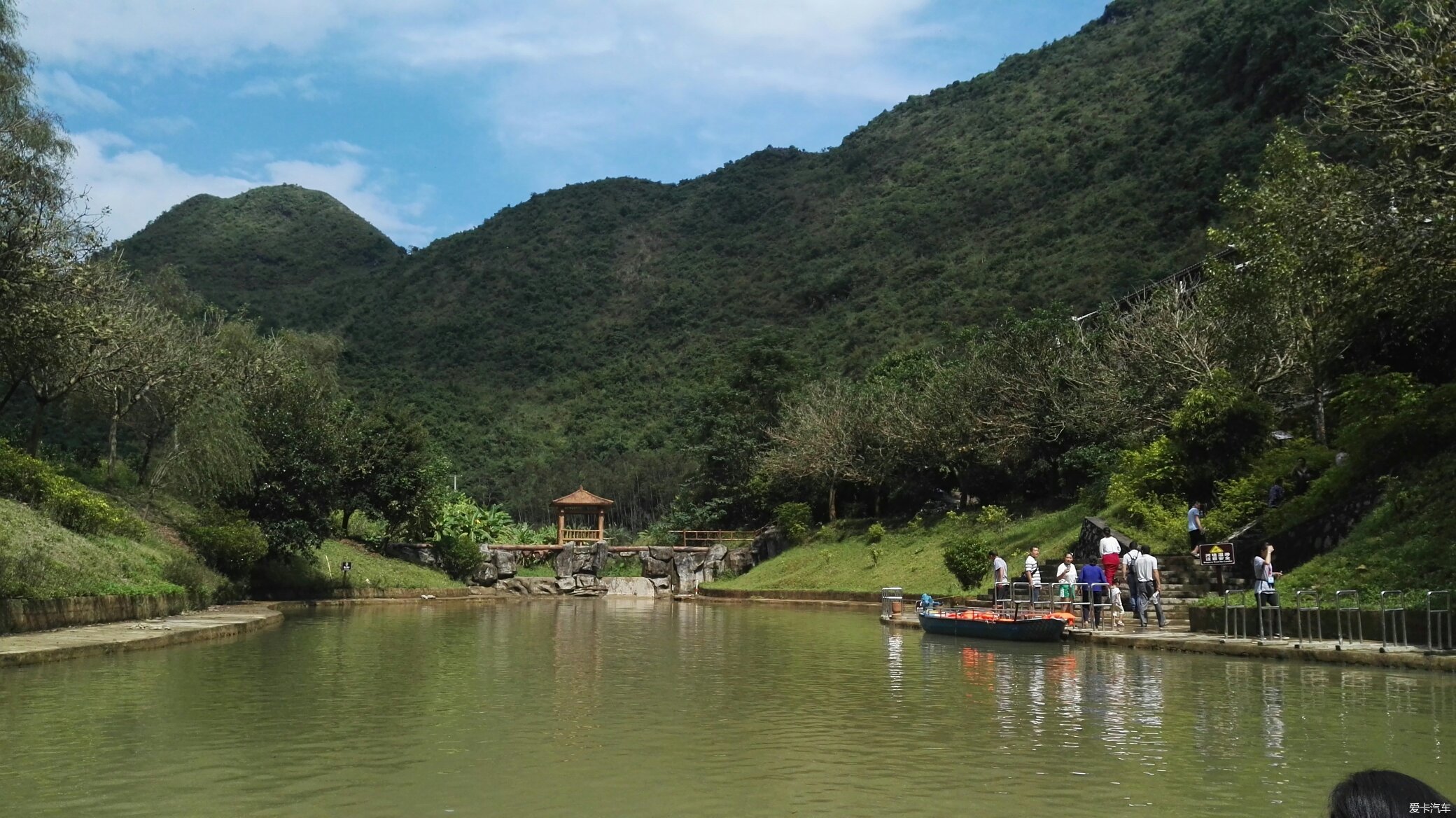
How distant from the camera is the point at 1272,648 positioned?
1739 centimetres

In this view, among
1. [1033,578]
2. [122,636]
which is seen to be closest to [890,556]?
[1033,578]

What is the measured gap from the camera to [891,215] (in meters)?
122

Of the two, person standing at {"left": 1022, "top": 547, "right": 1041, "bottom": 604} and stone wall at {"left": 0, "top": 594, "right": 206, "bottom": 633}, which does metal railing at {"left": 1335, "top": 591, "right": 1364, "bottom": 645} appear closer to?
person standing at {"left": 1022, "top": 547, "right": 1041, "bottom": 604}

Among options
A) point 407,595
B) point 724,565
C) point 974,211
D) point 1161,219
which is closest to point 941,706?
point 407,595

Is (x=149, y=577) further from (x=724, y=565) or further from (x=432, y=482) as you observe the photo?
(x=724, y=565)

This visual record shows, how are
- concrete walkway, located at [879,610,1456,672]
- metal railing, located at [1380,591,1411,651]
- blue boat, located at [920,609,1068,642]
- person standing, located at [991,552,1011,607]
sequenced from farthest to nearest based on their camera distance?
person standing, located at [991,552,1011,607] < blue boat, located at [920,609,1068,642] < metal railing, located at [1380,591,1411,651] < concrete walkway, located at [879,610,1456,672]

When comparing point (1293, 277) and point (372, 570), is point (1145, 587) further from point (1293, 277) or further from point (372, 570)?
point (372, 570)

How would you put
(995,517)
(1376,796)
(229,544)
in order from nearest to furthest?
(1376,796) < (229,544) < (995,517)

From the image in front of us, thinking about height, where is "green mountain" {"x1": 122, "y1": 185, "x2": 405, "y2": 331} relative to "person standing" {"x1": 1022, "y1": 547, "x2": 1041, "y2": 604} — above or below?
above

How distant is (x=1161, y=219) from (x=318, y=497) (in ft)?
210

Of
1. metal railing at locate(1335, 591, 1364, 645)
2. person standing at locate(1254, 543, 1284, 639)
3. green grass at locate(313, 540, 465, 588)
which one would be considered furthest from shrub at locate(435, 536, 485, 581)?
metal railing at locate(1335, 591, 1364, 645)

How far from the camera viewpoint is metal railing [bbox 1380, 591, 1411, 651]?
16.4 m

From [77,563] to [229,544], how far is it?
9634 mm

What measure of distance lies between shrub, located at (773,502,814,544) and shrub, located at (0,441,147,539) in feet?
104
